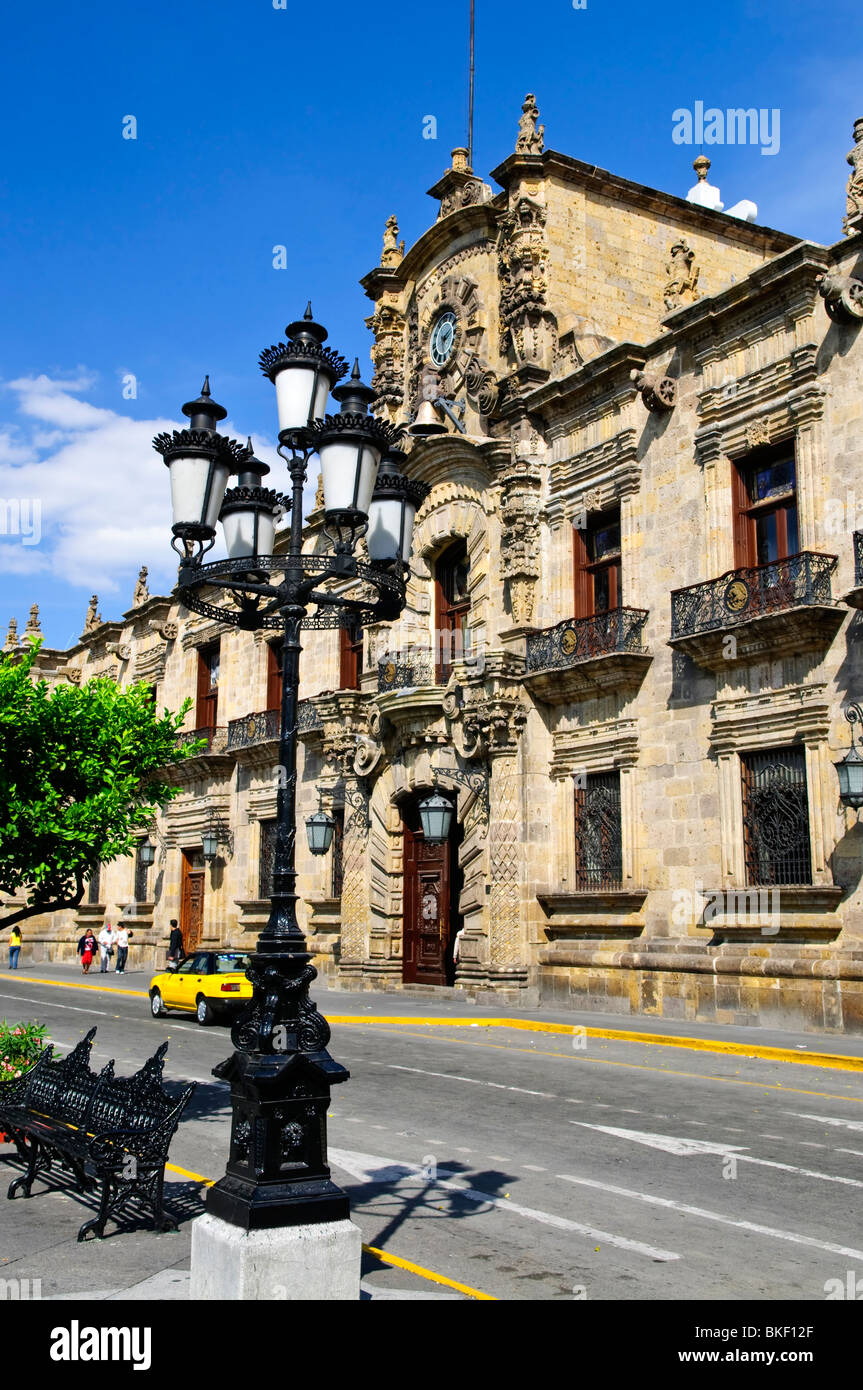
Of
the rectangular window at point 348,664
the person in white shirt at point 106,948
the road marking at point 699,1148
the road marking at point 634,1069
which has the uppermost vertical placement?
the rectangular window at point 348,664

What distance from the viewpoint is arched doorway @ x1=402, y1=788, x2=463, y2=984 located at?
80.2ft

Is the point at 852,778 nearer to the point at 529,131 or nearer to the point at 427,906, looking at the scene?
the point at 427,906

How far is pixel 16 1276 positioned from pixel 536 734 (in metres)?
16.5

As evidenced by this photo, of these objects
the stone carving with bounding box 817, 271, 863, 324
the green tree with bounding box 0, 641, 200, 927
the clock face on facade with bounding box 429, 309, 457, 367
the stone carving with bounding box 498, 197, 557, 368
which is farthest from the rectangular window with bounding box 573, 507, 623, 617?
the green tree with bounding box 0, 641, 200, 927

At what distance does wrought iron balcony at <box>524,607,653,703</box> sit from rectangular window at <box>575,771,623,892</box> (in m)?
1.64

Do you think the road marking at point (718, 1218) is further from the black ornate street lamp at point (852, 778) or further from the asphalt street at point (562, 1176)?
the black ornate street lamp at point (852, 778)

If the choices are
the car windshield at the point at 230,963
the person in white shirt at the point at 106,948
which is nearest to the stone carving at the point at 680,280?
the car windshield at the point at 230,963

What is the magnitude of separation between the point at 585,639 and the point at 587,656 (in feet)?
1.01

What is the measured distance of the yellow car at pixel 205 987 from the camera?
789 inches

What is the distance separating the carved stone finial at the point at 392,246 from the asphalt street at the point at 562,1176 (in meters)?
20.1

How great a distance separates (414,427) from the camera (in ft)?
83.0

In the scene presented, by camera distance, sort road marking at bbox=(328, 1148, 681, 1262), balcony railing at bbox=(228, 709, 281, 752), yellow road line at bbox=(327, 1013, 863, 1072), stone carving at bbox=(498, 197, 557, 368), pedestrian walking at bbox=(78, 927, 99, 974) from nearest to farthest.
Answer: road marking at bbox=(328, 1148, 681, 1262), yellow road line at bbox=(327, 1013, 863, 1072), stone carving at bbox=(498, 197, 557, 368), balcony railing at bbox=(228, 709, 281, 752), pedestrian walking at bbox=(78, 927, 99, 974)

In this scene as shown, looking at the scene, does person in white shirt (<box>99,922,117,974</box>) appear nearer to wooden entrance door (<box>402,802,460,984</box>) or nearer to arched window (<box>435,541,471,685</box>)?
wooden entrance door (<box>402,802,460,984</box>)
